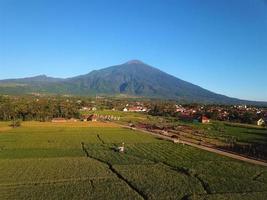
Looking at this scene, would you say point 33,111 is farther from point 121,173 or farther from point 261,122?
point 121,173

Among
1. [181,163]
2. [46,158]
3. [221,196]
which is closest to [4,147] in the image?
[46,158]

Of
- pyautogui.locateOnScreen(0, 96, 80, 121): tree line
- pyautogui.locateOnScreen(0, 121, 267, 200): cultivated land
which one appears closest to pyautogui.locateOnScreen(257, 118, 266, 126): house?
pyautogui.locateOnScreen(0, 96, 80, 121): tree line

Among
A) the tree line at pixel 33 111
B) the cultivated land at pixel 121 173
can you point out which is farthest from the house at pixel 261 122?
the cultivated land at pixel 121 173

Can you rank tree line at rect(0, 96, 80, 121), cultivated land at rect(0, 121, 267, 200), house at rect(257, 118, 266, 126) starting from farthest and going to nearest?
house at rect(257, 118, 266, 126)
tree line at rect(0, 96, 80, 121)
cultivated land at rect(0, 121, 267, 200)

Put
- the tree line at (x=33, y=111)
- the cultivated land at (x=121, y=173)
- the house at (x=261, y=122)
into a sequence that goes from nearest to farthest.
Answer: the cultivated land at (x=121, y=173), the tree line at (x=33, y=111), the house at (x=261, y=122)

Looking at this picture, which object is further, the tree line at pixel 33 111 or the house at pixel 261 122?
the house at pixel 261 122

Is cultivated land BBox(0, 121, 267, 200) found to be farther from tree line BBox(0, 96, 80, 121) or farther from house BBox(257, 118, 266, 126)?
house BBox(257, 118, 266, 126)

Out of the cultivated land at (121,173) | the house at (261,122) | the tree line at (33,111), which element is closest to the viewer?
the cultivated land at (121,173)

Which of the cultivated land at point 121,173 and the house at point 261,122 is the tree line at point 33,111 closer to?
the cultivated land at point 121,173
